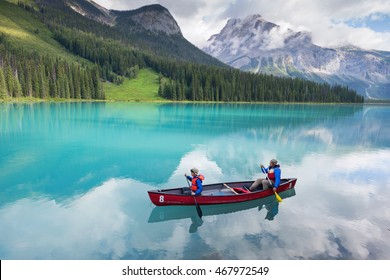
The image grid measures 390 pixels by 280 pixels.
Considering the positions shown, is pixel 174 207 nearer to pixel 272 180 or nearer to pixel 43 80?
pixel 272 180

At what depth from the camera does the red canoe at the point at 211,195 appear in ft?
63.5

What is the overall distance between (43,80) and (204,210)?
5430 inches

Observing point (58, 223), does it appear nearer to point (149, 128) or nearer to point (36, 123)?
point (149, 128)

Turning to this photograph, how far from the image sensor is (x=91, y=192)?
2280 cm

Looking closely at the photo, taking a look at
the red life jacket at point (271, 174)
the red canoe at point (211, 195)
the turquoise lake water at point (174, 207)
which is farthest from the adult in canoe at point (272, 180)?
the turquoise lake water at point (174, 207)

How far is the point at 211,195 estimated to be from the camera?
65.5 ft

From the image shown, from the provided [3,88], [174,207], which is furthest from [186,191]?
[3,88]

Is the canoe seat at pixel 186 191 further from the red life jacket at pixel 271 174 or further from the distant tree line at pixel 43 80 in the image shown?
the distant tree line at pixel 43 80

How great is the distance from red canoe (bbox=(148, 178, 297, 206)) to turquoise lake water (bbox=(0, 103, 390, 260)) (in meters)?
0.63

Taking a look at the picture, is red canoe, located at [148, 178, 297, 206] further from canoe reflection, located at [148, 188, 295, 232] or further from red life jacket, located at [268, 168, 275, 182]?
red life jacket, located at [268, 168, 275, 182]

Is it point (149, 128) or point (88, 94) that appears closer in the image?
point (149, 128)

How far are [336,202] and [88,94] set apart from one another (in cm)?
15375

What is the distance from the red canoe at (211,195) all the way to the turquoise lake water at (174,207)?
2.08 feet
